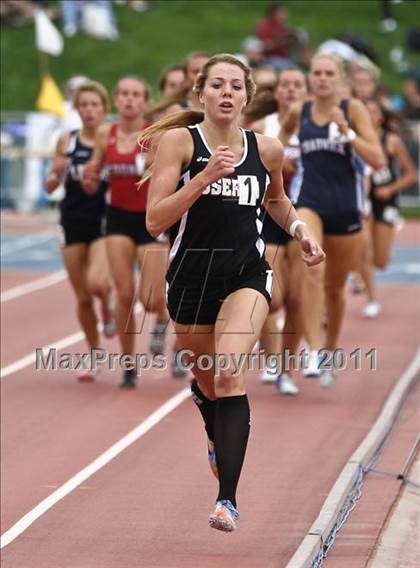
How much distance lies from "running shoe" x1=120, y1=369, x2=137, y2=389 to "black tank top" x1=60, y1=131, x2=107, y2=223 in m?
1.35

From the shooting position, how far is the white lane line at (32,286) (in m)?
19.9

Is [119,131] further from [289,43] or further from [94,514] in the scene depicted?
[289,43]

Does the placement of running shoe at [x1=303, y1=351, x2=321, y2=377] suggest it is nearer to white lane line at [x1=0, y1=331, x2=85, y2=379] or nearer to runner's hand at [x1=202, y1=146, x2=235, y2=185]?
white lane line at [x1=0, y1=331, x2=85, y2=379]

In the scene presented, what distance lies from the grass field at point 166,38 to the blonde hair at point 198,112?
27244 millimetres

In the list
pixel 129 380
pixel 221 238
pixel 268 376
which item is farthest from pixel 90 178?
pixel 221 238

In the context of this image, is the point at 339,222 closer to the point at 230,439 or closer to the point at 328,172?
the point at 328,172

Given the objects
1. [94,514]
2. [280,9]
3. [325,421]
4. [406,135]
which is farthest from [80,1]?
[94,514]

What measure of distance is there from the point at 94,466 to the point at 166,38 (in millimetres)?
28901

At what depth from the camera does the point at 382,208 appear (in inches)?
729

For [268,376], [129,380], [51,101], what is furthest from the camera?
[51,101]

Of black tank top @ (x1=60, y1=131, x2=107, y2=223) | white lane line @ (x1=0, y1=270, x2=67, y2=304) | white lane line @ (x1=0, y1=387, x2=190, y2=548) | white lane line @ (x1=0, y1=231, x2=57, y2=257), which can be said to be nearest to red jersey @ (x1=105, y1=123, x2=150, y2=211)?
black tank top @ (x1=60, y1=131, x2=107, y2=223)

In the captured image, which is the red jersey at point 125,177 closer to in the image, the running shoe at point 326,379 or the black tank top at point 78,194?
the black tank top at point 78,194

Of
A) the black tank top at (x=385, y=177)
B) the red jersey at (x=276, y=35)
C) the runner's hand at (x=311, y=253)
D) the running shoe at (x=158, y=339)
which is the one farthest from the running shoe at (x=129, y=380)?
the red jersey at (x=276, y=35)

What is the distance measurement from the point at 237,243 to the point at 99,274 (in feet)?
18.8
